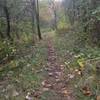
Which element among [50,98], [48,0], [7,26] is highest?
[48,0]

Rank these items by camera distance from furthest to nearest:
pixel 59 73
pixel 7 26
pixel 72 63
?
pixel 7 26
pixel 72 63
pixel 59 73

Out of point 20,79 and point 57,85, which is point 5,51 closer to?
point 20,79

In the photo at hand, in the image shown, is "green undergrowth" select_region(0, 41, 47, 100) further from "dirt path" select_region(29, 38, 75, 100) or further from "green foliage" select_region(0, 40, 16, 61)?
"green foliage" select_region(0, 40, 16, 61)

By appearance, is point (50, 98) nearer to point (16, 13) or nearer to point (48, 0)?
point (16, 13)

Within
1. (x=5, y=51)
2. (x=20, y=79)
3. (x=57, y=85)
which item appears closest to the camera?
(x=57, y=85)

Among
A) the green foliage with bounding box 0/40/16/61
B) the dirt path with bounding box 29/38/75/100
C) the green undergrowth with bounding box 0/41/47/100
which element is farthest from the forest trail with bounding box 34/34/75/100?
the green foliage with bounding box 0/40/16/61

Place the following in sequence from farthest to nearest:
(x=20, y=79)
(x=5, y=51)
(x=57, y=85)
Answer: (x=5, y=51) < (x=20, y=79) < (x=57, y=85)

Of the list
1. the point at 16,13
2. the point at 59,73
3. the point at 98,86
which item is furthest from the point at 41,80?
the point at 16,13

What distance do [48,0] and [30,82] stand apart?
32.6 meters

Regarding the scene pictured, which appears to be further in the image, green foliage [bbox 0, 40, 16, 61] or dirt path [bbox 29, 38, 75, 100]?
green foliage [bbox 0, 40, 16, 61]

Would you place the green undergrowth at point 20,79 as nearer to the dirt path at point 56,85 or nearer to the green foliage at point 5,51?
the dirt path at point 56,85

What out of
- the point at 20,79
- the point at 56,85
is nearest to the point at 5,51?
the point at 20,79

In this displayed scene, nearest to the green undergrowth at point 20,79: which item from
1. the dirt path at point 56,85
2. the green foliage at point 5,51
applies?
the dirt path at point 56,85

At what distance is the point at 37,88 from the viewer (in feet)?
19.0
